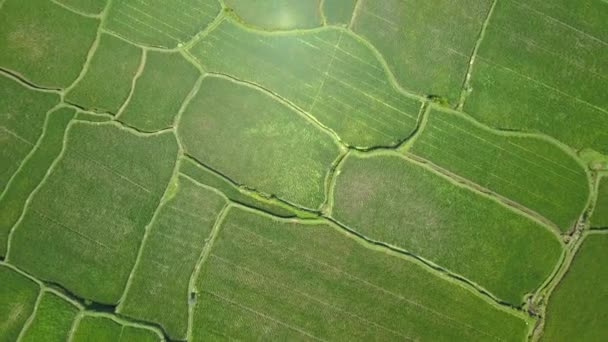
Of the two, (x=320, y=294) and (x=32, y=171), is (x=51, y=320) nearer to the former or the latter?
(x=32, y=171)

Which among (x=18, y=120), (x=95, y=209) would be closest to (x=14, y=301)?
(x=95, y=209)

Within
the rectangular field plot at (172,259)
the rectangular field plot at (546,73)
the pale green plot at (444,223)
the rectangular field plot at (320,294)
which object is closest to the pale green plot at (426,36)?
the rectangular field plot at (546,73)

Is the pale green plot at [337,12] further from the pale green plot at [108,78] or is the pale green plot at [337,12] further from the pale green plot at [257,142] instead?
the pale green plot at [108,78]

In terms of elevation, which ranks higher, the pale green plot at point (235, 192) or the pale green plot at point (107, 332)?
the pale green plot at point (235, 192)

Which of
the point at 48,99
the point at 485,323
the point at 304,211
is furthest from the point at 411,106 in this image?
the point at 48,99

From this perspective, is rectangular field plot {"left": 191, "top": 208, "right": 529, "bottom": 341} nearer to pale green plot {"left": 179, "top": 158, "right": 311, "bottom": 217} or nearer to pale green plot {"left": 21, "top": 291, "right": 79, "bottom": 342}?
pale green plot {"left": 179, "top": 158, "right": 311, "bottom": 217}

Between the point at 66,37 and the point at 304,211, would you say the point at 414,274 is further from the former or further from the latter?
the point at 66,37
